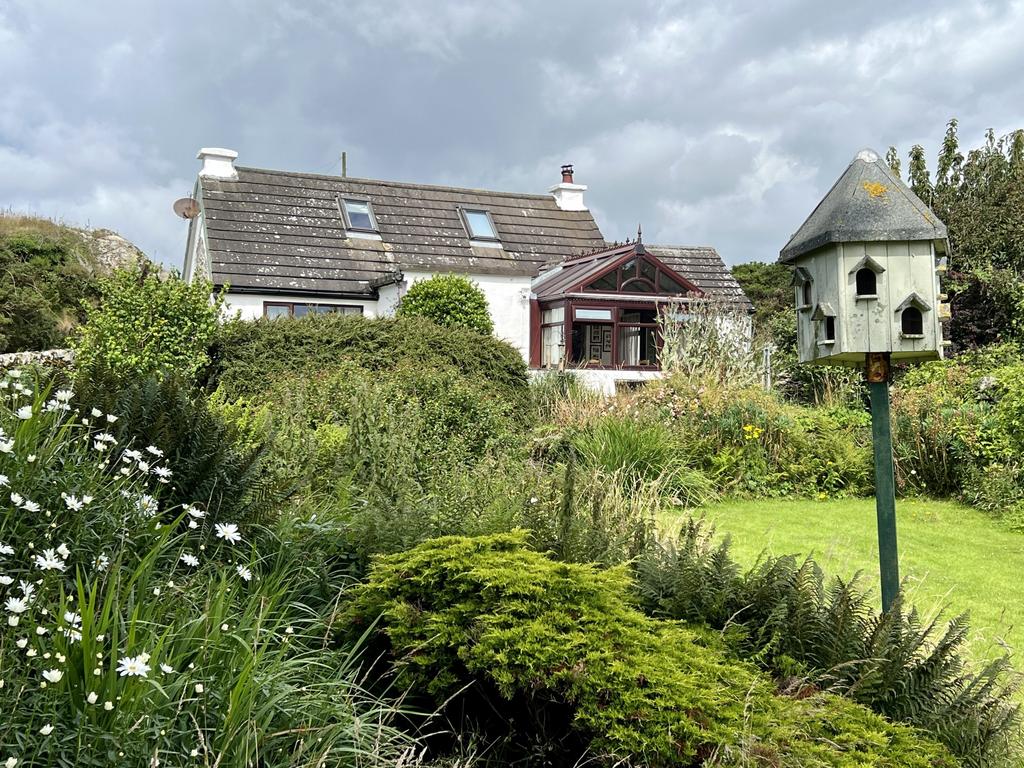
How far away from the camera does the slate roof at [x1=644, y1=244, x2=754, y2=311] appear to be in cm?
2495

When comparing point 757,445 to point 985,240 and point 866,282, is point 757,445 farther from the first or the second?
point 985,240

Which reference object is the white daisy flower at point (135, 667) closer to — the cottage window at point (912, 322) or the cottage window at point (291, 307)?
the cottage window at point (912, 322)

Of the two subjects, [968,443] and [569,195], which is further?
[569,195]

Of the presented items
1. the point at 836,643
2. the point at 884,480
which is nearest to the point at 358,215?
the point at 884,480

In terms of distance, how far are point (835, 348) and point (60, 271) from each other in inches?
895

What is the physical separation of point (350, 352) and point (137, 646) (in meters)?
9.84

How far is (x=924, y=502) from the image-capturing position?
10.9 metres

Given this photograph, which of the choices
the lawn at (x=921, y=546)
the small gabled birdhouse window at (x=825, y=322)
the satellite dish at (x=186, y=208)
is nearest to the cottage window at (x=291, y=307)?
the satellite dish at (x=186, y=208)

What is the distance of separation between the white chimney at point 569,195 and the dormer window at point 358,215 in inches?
255

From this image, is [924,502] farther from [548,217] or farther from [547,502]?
[548,217]

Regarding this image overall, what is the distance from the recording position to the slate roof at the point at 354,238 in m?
21.4

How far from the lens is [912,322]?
4949mm

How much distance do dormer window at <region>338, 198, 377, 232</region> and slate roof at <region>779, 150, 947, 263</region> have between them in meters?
19.9

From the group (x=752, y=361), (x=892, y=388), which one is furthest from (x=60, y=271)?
(x=892, y=388)
